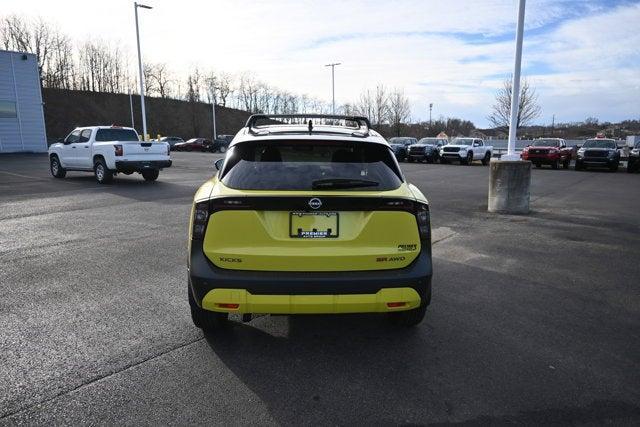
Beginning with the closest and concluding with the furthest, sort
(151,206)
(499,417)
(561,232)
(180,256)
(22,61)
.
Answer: (499,417) → (180,256) → (561,232) → (151,206) → (22,61)

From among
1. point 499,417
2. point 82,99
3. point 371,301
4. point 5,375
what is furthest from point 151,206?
point 82,99

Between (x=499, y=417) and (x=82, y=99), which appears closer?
(x=499, y=417)

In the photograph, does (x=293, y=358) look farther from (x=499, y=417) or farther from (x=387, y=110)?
(x=387, y=110)

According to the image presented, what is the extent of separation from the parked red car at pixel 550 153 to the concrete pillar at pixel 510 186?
65.7ft

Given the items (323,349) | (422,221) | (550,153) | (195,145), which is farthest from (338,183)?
(195,145)

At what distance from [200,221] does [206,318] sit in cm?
86

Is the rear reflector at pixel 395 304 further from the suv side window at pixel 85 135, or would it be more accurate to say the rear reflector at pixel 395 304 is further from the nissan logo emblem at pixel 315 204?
the suv side window at pixel 85 135

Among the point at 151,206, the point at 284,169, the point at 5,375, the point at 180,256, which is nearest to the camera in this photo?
the point at 5,375

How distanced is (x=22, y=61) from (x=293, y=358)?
132 ft

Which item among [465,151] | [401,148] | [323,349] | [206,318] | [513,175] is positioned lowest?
[323,349]

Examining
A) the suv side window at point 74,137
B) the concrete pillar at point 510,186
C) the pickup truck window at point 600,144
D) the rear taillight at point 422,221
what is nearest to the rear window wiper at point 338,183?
the rear taillight at point 422,221

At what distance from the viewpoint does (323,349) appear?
379 centimetres

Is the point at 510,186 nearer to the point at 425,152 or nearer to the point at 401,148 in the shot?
the point at 425,152

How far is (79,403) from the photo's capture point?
9.69 ft
